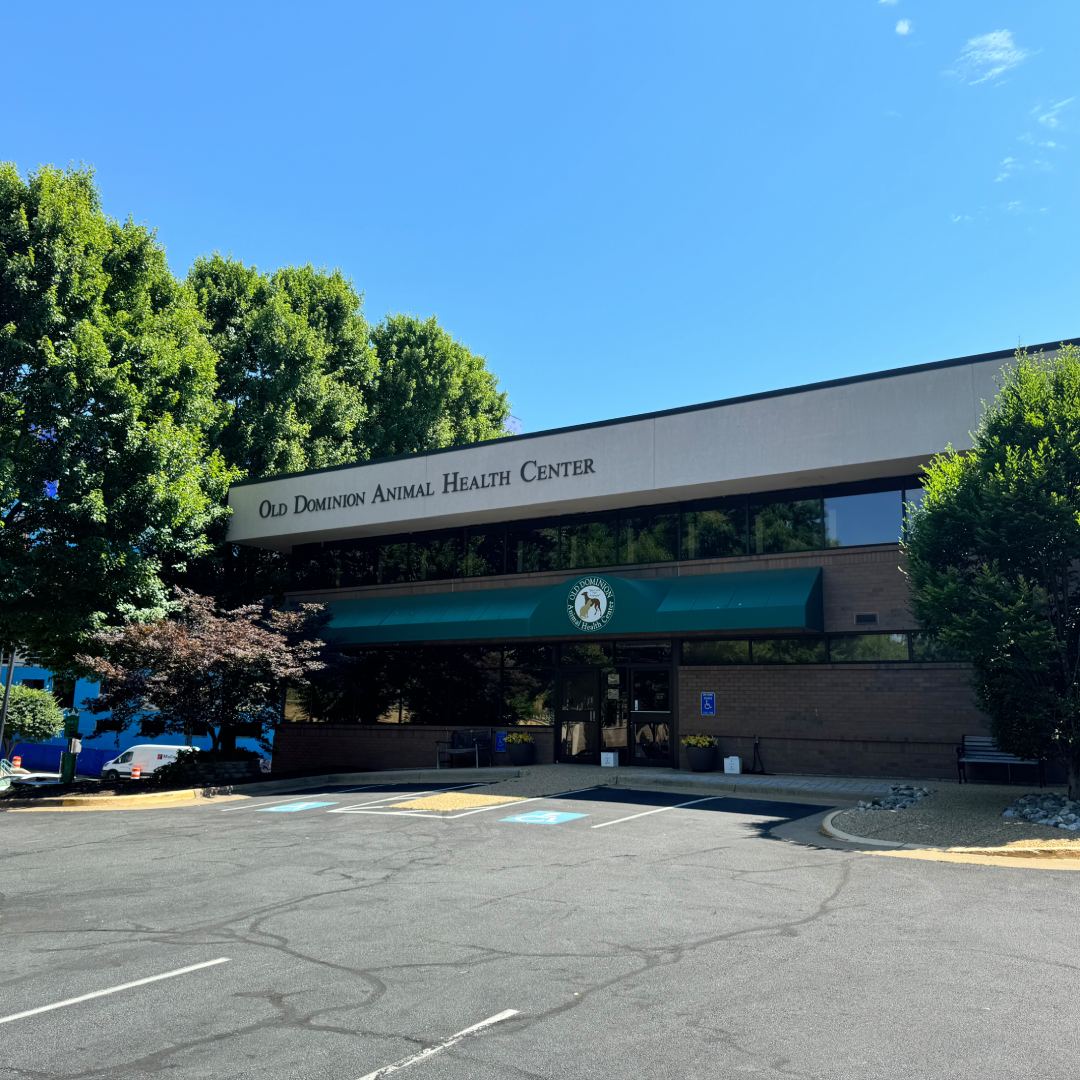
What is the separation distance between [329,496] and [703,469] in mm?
11520

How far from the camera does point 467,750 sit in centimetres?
2394

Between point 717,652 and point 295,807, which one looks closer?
point 295,807

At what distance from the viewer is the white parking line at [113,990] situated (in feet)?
18.9

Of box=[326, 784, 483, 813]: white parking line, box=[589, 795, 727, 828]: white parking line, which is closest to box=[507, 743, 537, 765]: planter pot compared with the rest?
box=[326, 784, 483, 813]: white parking line

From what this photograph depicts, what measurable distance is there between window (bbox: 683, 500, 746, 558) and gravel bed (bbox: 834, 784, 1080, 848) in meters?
7.95

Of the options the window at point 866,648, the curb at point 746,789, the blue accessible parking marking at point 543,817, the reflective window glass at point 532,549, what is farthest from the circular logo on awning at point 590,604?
the blue accessible parking marking at point 543,817

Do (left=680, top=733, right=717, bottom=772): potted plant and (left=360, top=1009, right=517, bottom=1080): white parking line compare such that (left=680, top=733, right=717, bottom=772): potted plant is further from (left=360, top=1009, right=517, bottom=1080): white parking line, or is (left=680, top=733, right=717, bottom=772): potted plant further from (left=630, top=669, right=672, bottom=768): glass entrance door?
(left=360, top=1009, right=517, bottom=1080): white parking line

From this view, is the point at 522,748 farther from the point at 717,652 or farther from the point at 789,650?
the point at 789,650

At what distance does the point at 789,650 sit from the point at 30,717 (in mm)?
34705

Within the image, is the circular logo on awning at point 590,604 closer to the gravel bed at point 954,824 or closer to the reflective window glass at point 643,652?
the reflective window glass at point 643,652

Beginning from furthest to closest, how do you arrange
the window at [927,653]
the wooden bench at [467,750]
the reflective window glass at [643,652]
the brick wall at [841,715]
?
1. the wooden bench at [467,750]
2. the reflective window glass at [643,652]
3. the window at [927,653]
4. the brick wall at [841,715]

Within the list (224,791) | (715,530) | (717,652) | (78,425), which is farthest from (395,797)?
(78,425)

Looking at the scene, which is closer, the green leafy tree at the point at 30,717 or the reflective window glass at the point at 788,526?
the reflective window glass at the point at 788,526

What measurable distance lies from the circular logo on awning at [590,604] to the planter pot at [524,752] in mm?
3941
